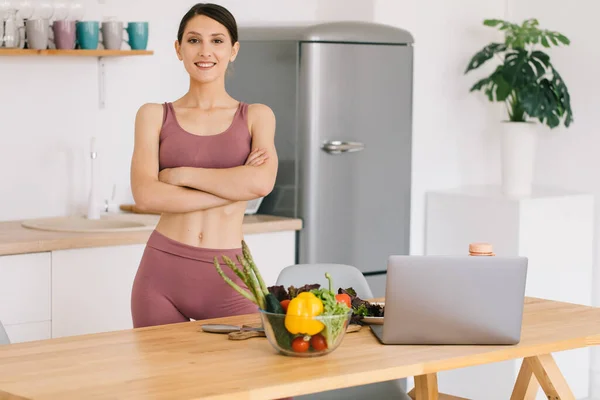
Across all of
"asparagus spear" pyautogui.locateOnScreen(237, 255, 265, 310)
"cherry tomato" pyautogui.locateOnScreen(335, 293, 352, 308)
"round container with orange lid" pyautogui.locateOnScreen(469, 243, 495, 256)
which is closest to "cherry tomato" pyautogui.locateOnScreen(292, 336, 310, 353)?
"asparagus spear" pyautogui.locateOnScreen(237, 255, 265, 310)

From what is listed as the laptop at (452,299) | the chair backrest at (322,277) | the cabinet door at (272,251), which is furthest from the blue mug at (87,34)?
the laptop at (452,299)

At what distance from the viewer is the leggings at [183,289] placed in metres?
3.09

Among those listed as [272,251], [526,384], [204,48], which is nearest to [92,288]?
[272,251]

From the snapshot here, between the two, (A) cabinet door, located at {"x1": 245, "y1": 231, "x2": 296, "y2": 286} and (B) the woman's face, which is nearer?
(B) the woman's face

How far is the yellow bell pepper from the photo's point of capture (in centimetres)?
238

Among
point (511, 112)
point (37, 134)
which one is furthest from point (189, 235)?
point (511, 112)

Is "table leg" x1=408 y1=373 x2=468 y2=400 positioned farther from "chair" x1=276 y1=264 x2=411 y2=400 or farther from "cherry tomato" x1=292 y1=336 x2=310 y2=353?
"cherry tomato" x1=292 y1=336 x2=310 y2=353

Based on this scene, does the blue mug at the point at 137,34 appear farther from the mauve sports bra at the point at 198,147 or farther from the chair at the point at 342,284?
the chair at the point at 342,284

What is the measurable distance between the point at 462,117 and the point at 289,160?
1364 millimetres

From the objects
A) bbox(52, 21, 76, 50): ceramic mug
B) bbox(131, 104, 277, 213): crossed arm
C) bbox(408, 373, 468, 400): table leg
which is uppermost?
bbox(52, 21, 76, 50): ceramic mug

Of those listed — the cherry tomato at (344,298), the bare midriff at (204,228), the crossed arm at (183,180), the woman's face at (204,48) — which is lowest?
the cherry tomato at (344,298)

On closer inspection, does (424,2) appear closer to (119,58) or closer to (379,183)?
(379,183)

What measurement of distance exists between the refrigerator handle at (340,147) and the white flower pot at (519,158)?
34.8 inches

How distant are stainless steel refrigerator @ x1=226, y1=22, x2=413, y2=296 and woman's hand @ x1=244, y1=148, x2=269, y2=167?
4.88ft
